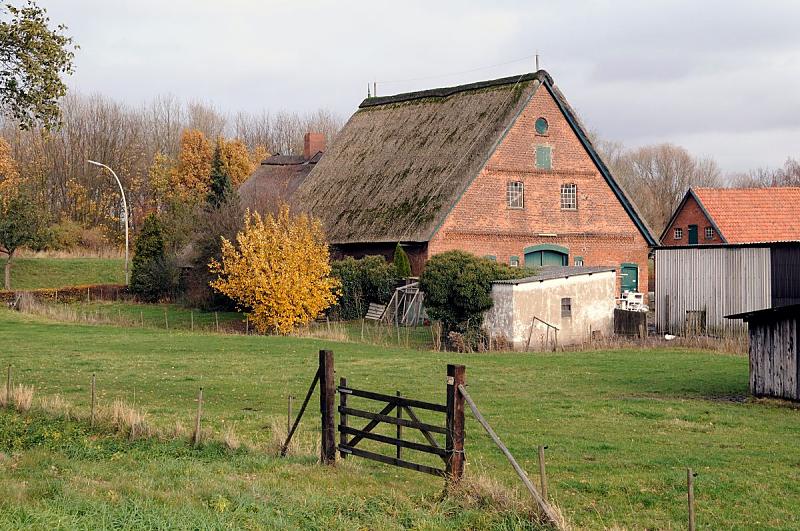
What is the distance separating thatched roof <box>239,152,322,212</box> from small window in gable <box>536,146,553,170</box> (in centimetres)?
1275

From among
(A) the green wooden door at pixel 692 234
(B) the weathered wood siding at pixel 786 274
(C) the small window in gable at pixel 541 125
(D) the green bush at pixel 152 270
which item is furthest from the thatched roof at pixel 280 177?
(B) the weathered wood siding at pixel 786 274

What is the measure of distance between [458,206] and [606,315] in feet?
27.8

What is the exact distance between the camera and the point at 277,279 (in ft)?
125

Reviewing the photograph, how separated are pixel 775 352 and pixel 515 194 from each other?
23.4 m

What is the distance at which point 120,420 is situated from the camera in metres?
17.7

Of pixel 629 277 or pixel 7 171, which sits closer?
pixel 629 277

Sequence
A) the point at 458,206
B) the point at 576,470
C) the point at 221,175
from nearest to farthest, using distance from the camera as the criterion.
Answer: the point at 576,470 → the point at 458,206 → the point at 221,175

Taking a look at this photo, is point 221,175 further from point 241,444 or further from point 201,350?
point 241,444

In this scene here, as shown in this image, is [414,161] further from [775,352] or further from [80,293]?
[775,352]

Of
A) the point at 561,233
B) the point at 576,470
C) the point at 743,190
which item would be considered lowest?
the point at 576,470

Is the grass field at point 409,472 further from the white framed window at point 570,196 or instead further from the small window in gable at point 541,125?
the small window in gable at point 541,125

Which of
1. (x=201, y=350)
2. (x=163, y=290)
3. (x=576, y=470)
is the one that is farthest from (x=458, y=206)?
(x=576, y=470)

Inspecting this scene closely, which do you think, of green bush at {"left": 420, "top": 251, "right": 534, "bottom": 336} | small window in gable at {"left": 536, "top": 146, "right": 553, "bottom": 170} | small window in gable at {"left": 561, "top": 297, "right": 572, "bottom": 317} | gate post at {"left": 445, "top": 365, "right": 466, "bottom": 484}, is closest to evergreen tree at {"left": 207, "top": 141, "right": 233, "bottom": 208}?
small window in gable at {"left": 536, "top": 146, "right": 553, "bottom": 170}

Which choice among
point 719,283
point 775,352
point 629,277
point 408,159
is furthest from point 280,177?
point 775,352
